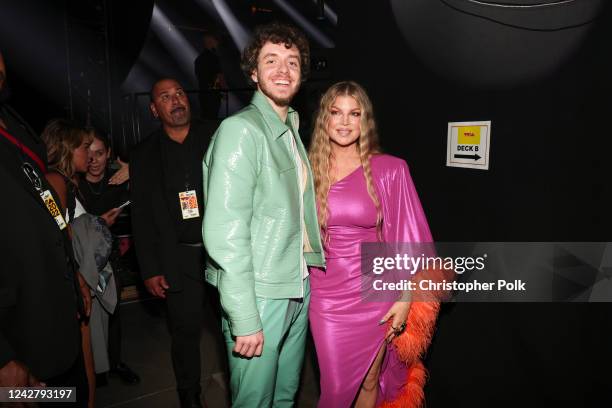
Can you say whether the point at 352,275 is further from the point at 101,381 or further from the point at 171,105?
the point at 101,381

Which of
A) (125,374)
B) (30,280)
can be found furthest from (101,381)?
(30,280)

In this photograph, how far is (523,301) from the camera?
1.90 m

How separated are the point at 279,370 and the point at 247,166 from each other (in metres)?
0.89

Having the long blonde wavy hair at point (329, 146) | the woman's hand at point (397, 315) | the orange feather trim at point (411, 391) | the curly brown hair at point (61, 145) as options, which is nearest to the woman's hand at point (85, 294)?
the curly brown hair at point (61, 145)

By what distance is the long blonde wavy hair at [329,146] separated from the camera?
6.42 ft

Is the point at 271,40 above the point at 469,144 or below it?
above

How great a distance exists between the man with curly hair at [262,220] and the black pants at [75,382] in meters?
0.66

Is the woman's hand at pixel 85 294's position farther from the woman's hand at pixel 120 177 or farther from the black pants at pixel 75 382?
the woman's hand at pixel 120 177

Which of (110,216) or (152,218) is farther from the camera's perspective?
(110,216)

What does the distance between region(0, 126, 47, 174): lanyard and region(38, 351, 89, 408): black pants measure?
2.53 ft

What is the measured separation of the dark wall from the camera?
161 centimetres

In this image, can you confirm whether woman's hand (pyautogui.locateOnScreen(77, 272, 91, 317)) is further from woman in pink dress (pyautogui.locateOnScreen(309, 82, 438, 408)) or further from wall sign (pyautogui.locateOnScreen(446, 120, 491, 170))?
wall sign (pyautogui.locateOnScreen(446, 120, 491, 170))

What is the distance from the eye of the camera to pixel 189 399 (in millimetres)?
2492

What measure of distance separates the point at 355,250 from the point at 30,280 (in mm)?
1271
